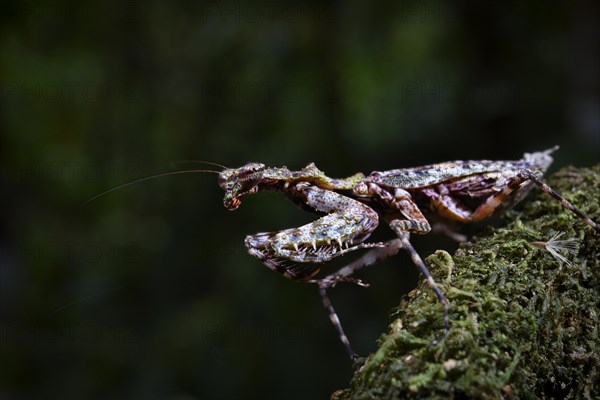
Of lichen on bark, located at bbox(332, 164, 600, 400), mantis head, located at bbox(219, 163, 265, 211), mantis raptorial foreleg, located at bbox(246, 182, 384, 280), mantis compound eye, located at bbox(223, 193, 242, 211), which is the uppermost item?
mantis head, located at bbox(219, 163, 265, 211)

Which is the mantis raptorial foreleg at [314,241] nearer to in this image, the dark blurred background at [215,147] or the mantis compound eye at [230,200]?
the mantis compound eye at [230,200]

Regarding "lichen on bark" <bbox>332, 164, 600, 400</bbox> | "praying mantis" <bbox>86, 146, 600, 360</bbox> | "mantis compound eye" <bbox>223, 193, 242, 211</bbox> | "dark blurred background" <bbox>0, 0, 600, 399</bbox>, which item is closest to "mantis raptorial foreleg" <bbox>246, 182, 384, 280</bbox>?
"praying mantis" <bbox>86, 146, 600, 360</bbox>

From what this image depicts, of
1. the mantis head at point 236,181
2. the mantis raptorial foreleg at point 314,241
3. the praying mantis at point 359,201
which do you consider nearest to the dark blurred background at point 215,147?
the praying mantis at point 359,201

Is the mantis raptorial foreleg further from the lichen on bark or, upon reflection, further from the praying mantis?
the lichen on bark

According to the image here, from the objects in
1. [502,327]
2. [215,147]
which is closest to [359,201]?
[502,327]

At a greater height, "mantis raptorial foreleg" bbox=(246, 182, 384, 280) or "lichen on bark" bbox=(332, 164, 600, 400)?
"mantis raptorial foreleg" bbox=(246, 182, 384, 280)

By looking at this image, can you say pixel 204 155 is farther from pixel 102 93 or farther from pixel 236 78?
pixel 102 93
